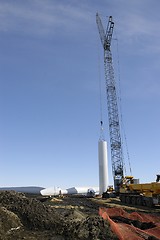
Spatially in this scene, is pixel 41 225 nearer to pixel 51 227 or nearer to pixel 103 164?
pixel 51 227

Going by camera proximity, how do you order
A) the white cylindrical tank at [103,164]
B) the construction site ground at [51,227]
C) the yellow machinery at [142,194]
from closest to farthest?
the construction site ground at [51,227] → the yellow machinery at [142,194] → the white cylindrical tank at [103,164]

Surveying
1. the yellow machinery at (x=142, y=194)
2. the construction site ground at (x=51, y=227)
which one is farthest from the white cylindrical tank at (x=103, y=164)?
the construction site ground at (x=51, y=227)

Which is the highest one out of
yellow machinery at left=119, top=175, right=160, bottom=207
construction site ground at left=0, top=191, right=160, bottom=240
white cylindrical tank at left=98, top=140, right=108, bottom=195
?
white cylindrical tank at left=98, top=140, right=108, bottom=195

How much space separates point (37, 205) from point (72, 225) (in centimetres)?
331

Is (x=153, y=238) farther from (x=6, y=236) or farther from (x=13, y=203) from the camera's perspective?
(x=13, y=203)

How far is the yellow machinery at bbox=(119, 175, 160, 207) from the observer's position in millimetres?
40403

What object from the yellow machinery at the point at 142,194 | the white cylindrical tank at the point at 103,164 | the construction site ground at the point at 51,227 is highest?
the white cylindrical tank at the point at 103,164

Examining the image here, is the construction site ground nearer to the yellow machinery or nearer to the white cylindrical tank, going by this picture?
the yellow machinery

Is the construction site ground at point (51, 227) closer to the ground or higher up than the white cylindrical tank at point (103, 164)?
closer to the ground

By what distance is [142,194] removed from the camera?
44.6 m

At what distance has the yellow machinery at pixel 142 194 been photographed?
4040 cm

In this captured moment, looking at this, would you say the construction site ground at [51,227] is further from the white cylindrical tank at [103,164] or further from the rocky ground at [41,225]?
the white cylindrical tank at [103,164]

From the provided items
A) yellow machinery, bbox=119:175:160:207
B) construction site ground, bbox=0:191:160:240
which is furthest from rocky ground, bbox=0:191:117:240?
yellow machinery, bbox=119:175:160:207

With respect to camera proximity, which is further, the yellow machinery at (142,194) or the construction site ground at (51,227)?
the yellow machinery at (142,194)
